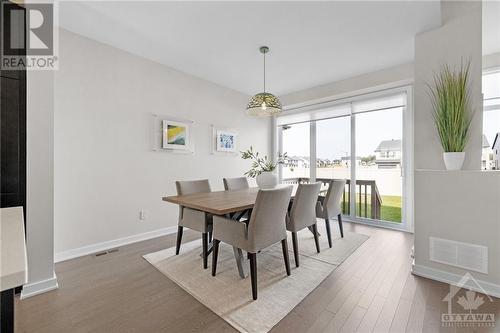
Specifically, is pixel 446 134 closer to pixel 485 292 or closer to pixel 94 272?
pixel 485 292

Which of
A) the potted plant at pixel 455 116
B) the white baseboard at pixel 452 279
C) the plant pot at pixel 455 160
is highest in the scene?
the potted plant at pixel 455 116

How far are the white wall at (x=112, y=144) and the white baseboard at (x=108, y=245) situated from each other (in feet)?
0.05

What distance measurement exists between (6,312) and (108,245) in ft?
7.78

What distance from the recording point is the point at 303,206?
8.06ft

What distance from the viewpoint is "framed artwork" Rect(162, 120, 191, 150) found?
A: 11.2 ft

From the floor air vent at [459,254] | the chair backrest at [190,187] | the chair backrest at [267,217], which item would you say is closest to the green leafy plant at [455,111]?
the floor air vent at [459,254]

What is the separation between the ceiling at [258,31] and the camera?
2.23 metres

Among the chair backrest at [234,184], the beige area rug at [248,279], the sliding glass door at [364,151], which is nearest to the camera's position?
the beige area rug at [248,279]

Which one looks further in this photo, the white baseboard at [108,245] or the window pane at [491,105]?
the window pane at [491,105]

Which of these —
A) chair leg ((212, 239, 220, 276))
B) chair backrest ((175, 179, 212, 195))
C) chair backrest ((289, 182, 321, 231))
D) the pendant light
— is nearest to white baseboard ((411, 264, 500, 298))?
chair backrest ((289, 182, 321, 231))

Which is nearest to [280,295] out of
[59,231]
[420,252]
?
[420,252]

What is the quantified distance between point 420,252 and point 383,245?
80 cm

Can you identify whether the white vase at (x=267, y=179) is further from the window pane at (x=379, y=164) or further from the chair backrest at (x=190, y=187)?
the window pane at (x=379, y=164)

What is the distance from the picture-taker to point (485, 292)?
1850 mm
